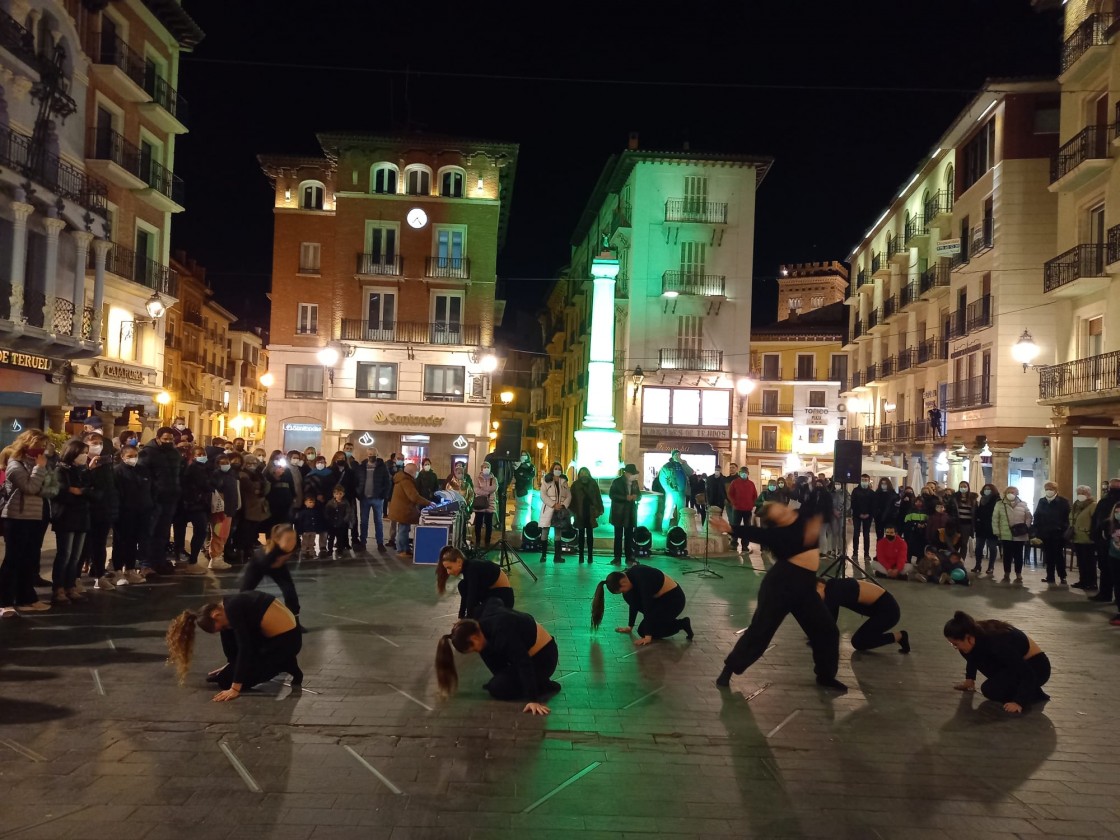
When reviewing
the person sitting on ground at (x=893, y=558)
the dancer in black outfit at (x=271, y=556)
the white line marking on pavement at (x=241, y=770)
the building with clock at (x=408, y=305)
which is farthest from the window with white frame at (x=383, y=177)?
the white line marking on pavement at (x=241, y=770)

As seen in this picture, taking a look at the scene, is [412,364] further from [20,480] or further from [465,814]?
[465,814]

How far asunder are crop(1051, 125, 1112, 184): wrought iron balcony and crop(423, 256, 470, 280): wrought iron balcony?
22895 mm

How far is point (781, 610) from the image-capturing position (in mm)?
7270

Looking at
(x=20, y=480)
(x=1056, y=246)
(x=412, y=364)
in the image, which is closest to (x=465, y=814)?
(x=20, y=480)

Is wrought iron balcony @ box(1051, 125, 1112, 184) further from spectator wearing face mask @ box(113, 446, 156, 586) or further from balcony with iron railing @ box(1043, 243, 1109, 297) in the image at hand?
spectator wearing face mask @ box(113, 446, 156, 586)

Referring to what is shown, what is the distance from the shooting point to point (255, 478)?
13836mm

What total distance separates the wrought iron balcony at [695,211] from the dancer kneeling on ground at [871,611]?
33915 mm

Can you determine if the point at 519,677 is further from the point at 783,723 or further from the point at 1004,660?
the point at 1004,660

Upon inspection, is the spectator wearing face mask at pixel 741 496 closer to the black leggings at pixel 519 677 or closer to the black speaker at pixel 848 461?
the black speaker at pixel 848 461

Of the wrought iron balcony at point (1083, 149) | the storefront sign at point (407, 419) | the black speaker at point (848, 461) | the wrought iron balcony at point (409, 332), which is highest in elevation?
the wrought iron balcony at point (1083, 149)

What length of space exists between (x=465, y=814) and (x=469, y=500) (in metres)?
12.2

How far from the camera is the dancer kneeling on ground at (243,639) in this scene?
6617 millimetres

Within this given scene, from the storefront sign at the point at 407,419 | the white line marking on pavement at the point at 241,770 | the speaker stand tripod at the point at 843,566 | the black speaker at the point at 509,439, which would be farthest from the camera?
the storefront sign at the point at 407,419

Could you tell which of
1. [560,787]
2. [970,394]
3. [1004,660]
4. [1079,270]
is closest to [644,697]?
[560,787]
